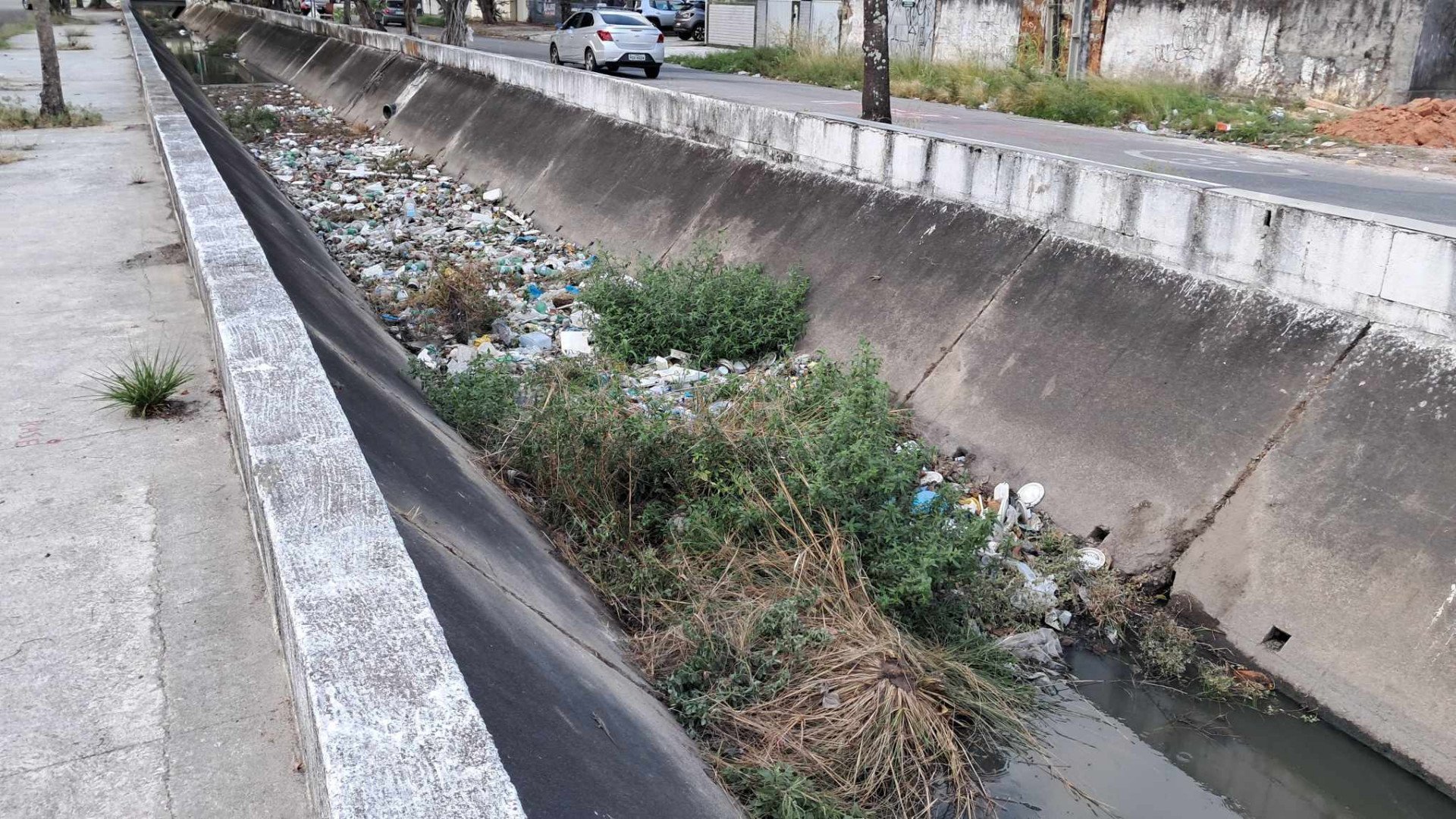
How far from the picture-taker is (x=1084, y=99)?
1549cm

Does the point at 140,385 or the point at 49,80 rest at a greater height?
the point at 49,80

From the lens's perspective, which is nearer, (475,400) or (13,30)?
(475,400)

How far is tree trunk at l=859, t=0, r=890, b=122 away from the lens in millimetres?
10836

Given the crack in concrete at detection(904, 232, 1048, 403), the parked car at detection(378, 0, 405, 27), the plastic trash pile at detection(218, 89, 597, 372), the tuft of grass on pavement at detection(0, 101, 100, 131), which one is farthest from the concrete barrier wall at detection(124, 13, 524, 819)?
the parked car at detection(378, 0, 405, 27)

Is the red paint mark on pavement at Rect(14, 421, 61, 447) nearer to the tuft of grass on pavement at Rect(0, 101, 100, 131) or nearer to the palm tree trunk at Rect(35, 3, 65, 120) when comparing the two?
the tuft of grass on pavement at Rect(0, 101, 100, 131)

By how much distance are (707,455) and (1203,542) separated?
7.95 feet

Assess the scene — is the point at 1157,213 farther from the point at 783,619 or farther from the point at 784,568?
the point at 783,619

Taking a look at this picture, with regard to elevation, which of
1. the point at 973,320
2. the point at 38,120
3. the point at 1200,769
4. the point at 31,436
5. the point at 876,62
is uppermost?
the point at 876,62

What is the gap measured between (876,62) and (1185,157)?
11.3 ft

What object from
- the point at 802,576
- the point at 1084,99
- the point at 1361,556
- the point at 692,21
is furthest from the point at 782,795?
the point at 692,21

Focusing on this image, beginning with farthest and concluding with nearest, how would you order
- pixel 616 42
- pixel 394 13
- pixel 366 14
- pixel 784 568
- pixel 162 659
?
pixel 394 13 < pixel 366 14 < pixel 616 42 < pixel 784 568 < pixel 162 659

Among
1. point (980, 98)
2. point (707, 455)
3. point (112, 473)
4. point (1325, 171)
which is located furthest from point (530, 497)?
point (980, 98)

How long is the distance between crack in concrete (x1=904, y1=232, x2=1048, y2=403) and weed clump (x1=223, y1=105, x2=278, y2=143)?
15251 mm

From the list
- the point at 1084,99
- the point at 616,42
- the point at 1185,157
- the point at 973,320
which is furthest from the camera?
the point at 616,42
